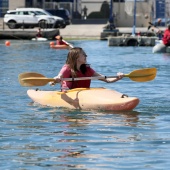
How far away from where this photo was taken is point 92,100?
1538 cm

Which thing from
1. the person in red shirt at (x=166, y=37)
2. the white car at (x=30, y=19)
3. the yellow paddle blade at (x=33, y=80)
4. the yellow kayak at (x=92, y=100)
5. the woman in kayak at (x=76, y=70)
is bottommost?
the white car at (x=30, y=19)

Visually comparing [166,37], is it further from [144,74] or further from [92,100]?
[92,100]

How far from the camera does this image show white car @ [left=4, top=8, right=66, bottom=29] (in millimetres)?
61188

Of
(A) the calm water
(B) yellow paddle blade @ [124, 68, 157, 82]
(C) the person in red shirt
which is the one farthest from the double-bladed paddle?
(C) the person in red shirt

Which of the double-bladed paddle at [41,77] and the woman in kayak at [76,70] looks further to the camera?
the double-bladed paddle at [41,77]

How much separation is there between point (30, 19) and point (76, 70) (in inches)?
1815

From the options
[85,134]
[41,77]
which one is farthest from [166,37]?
[85,134]

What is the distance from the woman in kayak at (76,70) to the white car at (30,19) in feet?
147

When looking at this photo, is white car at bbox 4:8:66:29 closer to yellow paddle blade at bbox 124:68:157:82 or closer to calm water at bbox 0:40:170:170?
calm water at bbox 0:40:170:170

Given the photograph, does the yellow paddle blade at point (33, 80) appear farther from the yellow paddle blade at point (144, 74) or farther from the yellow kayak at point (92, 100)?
the yellow paddle blade at point (144, 74)

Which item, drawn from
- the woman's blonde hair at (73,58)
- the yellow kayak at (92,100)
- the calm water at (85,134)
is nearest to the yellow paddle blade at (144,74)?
the calm water at (85,134)

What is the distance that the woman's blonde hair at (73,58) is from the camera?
1555 cm

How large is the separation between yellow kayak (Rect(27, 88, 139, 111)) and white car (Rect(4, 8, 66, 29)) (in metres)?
45.0

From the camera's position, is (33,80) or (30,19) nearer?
(33,80)
